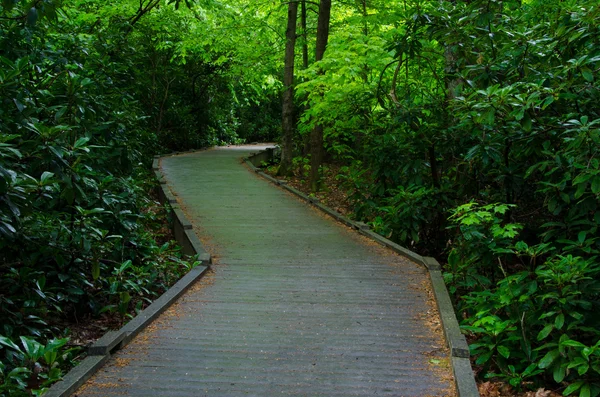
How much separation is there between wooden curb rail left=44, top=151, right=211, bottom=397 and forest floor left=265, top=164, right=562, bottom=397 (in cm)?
340

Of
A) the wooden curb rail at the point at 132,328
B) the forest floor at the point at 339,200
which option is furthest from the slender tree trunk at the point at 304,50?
the wooden curb rail at the point at 132,328

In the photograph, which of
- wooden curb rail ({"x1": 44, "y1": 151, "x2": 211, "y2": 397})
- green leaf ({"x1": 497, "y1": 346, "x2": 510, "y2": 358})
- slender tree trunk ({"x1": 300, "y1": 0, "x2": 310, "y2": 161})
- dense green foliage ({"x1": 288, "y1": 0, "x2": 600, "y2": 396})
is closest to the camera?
wooden curb rail ({"x1": 44, "y1": 151, "x2": 211, "y2": 397})

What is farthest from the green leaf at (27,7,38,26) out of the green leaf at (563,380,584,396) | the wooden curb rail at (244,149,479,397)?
the green leaf at (563,380,584,396)

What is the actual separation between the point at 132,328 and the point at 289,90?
13.5m

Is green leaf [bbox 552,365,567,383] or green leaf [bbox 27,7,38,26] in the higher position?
green leaf [bbox 27,7,38,26]

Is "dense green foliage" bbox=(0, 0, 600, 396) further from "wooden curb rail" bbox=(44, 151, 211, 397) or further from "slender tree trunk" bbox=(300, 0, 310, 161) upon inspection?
"slender tree trunk" bbox=(300, 0, 310, 161)

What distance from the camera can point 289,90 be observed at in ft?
60.1

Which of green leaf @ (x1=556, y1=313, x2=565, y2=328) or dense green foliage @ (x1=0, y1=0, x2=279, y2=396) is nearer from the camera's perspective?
dense green foliage @ (x1=0, y1=0, x2=279, y2=396)

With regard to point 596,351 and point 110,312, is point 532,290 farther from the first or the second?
point 110,312

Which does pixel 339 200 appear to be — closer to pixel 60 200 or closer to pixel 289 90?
pixel 289 90

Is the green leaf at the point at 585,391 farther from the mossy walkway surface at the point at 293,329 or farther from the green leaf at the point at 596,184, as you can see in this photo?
the green leaf at the point at 596,184

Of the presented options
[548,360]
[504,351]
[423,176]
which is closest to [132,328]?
[504,351]

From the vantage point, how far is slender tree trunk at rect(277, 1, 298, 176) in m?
18.0

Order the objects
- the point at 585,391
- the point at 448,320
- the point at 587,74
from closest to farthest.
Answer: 1. the point at 585,391
2. the point at 448,320
3. the point at 587,74
